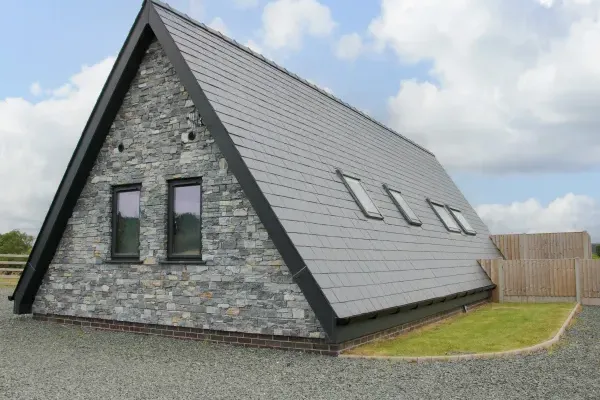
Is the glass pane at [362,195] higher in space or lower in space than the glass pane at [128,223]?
higher

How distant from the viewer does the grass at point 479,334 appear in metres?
9.18

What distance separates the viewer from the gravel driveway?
6719mm

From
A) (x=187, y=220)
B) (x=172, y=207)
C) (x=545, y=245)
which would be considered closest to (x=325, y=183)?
(x=187, y=220)

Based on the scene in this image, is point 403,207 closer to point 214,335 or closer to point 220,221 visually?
point 220,221

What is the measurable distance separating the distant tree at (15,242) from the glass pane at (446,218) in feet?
108

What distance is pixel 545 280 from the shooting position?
17.7 m

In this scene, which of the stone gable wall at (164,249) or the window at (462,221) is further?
the window at (462,221)

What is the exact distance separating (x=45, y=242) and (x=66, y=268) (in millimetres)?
721

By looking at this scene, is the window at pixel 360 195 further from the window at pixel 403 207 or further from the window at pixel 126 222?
the window at pixel 126 222

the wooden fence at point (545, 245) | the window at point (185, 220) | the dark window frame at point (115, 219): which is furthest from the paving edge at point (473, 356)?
the wooden fence at point (545, 245)

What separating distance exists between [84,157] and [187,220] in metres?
3.05

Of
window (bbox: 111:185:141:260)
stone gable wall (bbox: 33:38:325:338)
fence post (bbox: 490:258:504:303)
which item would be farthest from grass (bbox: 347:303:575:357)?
window (bbox: 111:185:141:260)

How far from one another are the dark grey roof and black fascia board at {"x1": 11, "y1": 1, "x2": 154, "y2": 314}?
2.74ft

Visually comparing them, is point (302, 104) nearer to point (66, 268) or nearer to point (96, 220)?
point (96, 220)
